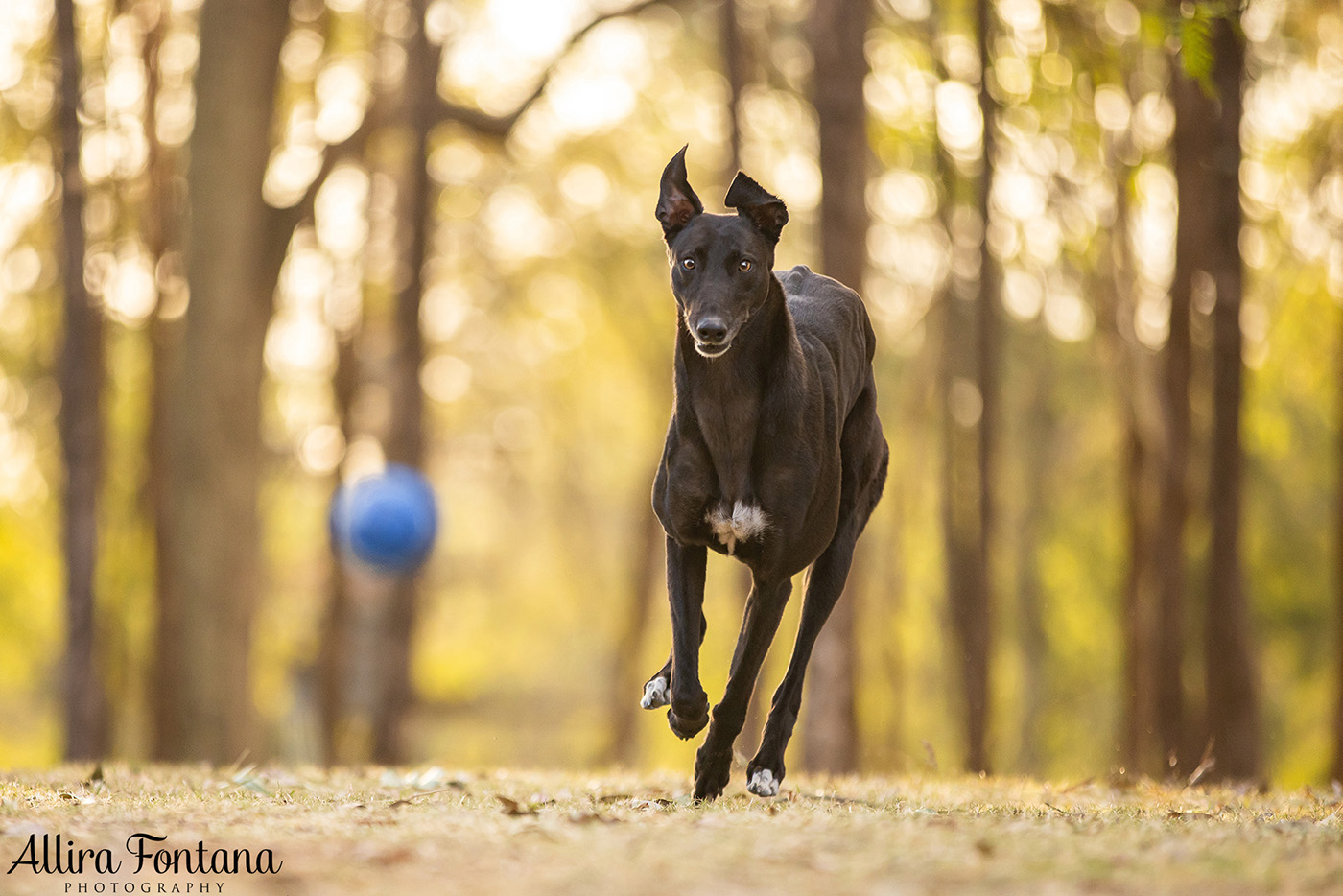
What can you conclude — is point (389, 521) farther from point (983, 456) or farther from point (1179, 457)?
point (1179, 457)

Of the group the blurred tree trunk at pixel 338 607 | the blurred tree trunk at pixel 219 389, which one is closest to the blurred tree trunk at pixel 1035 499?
the blurred tree trunk at pixel 338 607

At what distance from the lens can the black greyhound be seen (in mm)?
5805

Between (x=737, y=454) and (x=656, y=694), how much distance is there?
1.08m

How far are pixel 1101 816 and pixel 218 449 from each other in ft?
31.6

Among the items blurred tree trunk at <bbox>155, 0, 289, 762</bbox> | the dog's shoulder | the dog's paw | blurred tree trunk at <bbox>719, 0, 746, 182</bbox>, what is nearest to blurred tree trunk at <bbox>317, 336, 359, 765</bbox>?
blurred tree trunk at <bbox>719, 0, 746, 182</bbox>

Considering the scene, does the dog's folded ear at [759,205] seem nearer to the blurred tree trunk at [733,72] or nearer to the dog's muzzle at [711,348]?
the dog's muzzle at [711,348]

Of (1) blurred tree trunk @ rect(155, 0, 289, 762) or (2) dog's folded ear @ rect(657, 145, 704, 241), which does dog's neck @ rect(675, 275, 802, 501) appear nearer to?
(2) dog's folded ear @ rect(657, 145, 704, 241)

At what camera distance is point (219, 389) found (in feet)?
42.7

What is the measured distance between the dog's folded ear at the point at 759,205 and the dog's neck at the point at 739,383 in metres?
0.24

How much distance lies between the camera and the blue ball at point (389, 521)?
54.6 ft

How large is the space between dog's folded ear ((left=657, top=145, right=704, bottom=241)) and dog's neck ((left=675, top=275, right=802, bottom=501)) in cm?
46

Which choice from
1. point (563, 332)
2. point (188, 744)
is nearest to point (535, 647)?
point (563, 332)

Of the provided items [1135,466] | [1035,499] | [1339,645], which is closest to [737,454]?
[1135,466]

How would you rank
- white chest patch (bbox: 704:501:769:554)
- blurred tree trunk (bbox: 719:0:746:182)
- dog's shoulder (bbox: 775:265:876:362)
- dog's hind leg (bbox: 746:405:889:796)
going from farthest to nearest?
blurred tree trunk (bbox: 719:0:746:182) → dog's shoulder (bbox: 775:265:876:362) → dog's hind leg (bbox: 746:405:889:796) → white chest patch (bbox: 704:501:769:554)
